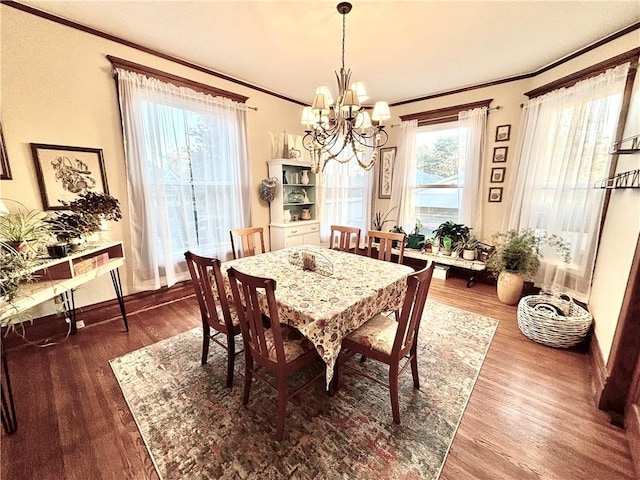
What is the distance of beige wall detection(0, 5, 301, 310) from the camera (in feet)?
6.62

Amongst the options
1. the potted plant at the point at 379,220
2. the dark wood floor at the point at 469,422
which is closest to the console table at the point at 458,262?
the potted plant at the point at 379,220

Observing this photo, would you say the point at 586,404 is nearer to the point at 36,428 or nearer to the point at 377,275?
the point at 377,275

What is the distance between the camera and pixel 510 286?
9.94 ft

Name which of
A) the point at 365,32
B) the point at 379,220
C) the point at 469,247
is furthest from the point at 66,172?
the point at 469,247

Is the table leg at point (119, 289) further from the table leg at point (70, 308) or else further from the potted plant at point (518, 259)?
the potted plant at point (518, 259)

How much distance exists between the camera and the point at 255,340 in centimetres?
152

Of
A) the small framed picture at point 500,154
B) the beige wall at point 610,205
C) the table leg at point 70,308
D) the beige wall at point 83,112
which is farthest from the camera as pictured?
the small framed picture at point 500,154

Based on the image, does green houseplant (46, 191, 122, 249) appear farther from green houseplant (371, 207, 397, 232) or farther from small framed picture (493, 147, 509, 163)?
small framed picture (493, 147, 509, 163)

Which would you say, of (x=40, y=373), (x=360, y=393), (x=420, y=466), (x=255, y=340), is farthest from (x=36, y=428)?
(x=420, y=466)

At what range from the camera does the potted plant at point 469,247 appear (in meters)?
3.61

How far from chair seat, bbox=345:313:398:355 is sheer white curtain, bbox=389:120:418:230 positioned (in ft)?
9.67

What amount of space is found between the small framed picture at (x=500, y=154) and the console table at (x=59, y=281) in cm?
458

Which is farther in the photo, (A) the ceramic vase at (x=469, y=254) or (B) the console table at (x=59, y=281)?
(A) the ceramic vase at (x=469, y=254)

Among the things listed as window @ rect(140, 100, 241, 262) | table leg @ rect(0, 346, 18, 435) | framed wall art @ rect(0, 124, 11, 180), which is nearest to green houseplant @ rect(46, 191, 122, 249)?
framed wall art @ rect(0, 124, 11, 180)
